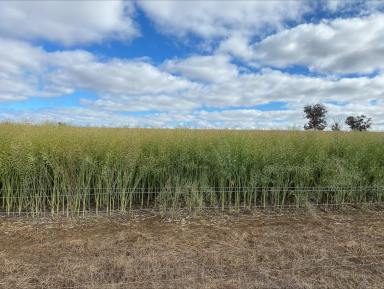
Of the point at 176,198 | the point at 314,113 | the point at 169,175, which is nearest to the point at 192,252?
the point at 176,198

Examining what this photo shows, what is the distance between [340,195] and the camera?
4.67 metres

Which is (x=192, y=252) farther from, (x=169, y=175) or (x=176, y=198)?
(x=169, y=175)

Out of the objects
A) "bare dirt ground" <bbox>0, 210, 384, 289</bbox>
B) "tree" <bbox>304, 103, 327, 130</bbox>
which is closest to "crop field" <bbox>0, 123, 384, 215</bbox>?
"bare dirt ground" <bbox>0, 210, 384, 289</bbox>

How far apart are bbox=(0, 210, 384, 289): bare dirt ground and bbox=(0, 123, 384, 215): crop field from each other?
40cm

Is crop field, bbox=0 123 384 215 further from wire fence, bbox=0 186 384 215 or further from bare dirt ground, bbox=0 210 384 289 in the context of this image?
bare dirt ground, bbox=0 210 384 289

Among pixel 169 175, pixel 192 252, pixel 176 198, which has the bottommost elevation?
pixel 192 252

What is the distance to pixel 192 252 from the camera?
291 cm

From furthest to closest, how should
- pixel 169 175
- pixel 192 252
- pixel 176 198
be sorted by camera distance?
pixel 169 175 → pixel 176 198 → pixel 192 252

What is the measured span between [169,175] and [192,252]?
173 centimetres

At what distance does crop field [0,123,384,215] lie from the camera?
4207 mm

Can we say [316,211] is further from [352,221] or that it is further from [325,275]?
[325,275]

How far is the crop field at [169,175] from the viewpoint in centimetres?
421

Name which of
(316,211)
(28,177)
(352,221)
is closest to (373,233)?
(352,221)

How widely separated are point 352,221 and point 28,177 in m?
3.95
